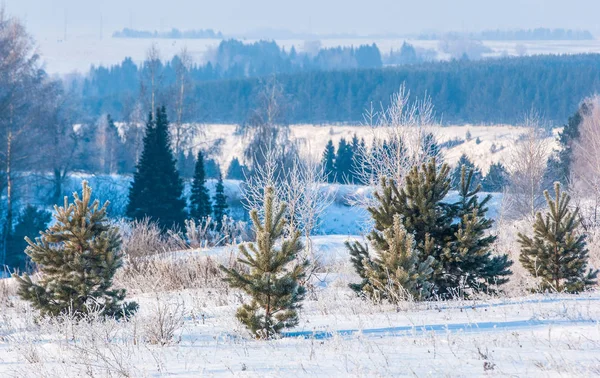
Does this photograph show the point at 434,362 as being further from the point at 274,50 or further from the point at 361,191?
the point at 274,50

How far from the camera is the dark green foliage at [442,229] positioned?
11.6m

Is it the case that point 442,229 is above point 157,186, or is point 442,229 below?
above

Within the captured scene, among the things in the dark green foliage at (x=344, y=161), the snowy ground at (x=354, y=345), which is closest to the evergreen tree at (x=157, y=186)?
the dark green foliage at (x=344, y=161)

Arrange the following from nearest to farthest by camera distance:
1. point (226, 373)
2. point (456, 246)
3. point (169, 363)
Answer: point (226, 373) < point (169, 363) < point (456, 246)

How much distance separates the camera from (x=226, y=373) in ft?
21.3

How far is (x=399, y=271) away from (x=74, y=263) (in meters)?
4.27

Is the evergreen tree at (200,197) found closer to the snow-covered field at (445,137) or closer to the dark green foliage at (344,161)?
the dark green foliage at (344,161)

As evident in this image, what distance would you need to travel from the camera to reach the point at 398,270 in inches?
391

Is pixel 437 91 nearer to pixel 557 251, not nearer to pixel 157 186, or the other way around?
pixel 157 186

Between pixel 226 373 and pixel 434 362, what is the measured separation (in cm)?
170

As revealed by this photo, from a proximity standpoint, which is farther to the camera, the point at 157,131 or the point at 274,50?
the point at 274,50

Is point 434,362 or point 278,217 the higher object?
point 278,217

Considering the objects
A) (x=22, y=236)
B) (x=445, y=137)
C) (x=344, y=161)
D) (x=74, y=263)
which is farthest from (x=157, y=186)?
(x=445, y=137)

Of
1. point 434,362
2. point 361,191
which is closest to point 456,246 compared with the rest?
point 434,362
